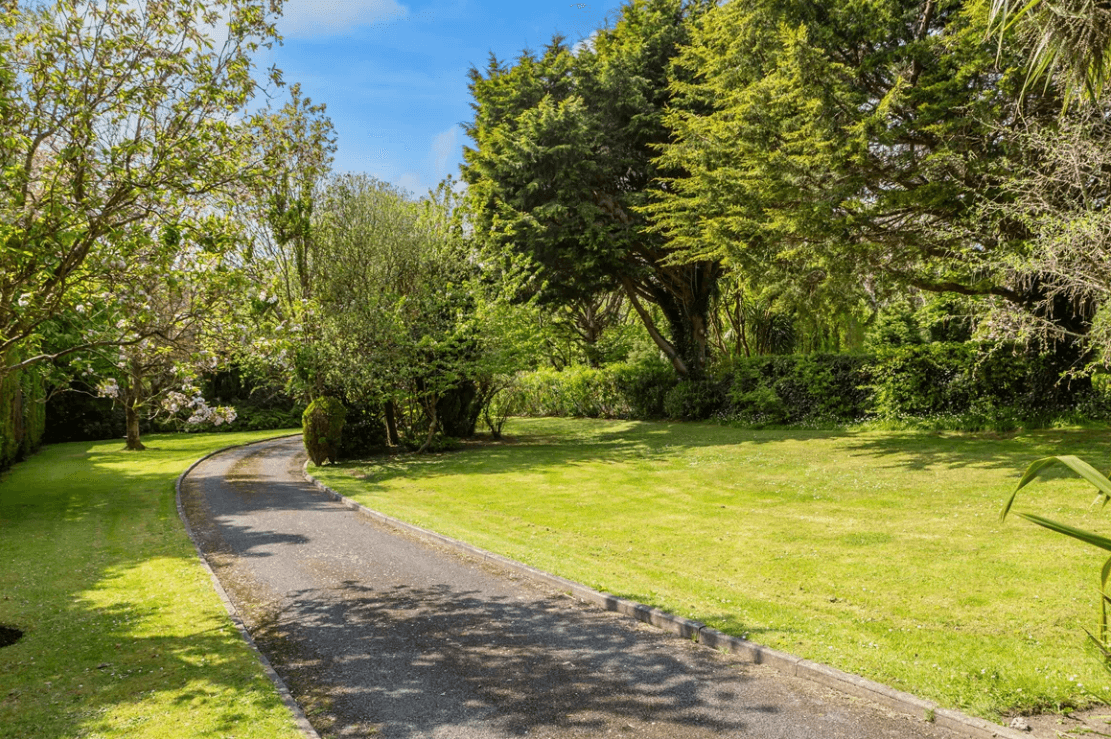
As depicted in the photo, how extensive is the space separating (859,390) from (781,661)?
1741 centimetres

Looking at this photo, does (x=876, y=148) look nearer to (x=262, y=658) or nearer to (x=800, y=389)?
(x=800, y=389)

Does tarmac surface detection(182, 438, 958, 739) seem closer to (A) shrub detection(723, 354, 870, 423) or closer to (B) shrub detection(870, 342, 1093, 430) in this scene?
(B) shrub detection(870, 342, 1093, 430)

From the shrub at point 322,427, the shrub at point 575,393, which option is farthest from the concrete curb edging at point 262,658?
the shrub at point 575,393

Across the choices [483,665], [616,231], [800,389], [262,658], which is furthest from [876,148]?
[262,658]

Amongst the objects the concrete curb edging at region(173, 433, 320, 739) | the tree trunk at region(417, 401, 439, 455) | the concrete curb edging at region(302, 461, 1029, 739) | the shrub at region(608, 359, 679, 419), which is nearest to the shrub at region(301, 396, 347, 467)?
the tree trunk at region(417, 401, 439, 455)

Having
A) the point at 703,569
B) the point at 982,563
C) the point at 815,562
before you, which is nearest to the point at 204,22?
the point at 703,569

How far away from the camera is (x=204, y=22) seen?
313 inches

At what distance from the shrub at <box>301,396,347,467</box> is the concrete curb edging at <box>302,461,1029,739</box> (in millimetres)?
12890

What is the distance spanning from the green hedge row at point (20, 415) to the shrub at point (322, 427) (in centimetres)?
731

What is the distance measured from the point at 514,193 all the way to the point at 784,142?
11.7 meters

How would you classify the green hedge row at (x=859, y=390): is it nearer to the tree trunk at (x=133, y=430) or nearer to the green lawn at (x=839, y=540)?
the green lawn at (x=839, y=540)

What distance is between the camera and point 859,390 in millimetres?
21062

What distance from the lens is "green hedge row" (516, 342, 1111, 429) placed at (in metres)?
16.7

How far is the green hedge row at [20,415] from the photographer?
20453 mm
